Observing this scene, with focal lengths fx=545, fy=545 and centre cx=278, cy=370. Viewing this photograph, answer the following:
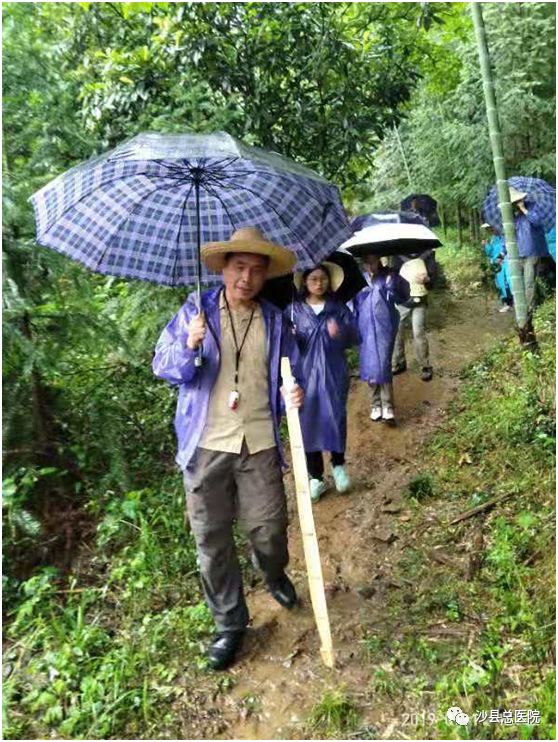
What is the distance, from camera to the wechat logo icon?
2.54 m

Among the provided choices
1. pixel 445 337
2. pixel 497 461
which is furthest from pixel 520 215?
pixel 497 461

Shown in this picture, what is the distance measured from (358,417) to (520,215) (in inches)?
146

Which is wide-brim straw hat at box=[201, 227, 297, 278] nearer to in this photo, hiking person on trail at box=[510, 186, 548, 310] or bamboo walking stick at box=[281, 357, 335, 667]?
bamboo walking stick at box=[281, 357, 335, 667]

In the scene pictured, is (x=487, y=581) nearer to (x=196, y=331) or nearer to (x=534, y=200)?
(x=196, y=331)

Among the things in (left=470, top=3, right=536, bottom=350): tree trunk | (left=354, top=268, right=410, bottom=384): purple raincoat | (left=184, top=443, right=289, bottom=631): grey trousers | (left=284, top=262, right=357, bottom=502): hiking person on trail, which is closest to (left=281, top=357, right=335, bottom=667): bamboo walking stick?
(left=184, top=443, right=289, bottom=631): grey trousers

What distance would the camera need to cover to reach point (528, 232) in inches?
287

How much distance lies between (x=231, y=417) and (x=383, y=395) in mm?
3159

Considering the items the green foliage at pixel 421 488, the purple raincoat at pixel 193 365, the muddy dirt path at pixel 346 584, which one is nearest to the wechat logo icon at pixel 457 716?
the muddy dirt path at pixel 346 584

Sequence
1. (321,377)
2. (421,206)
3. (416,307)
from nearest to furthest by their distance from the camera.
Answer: (321,377)
(416,307)
(421,206)

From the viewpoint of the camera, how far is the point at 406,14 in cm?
580

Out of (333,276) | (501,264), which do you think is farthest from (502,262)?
(333,276)

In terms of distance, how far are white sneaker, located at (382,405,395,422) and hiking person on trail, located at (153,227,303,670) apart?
2888 mm

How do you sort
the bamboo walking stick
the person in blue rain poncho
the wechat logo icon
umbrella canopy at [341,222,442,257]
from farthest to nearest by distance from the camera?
the person in blue rain poncho < umbrella canopy at [341,222,442,257] < the bamboo walking stick < the wechat logo icon

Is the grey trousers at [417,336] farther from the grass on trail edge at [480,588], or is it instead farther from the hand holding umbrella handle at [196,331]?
the hand holding umbrella handle at [196,331]
